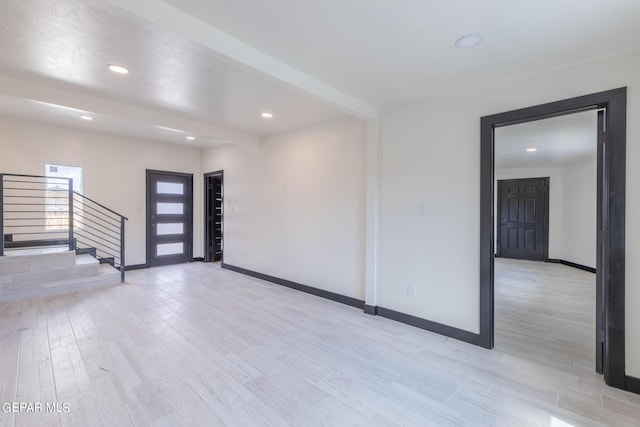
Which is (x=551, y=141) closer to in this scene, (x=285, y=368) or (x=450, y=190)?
(x=450, y=190)

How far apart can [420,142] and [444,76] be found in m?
0.75

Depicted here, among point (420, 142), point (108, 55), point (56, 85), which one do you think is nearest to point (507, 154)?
point (420, 142)

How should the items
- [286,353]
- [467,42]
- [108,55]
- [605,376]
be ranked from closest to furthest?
[467,42] → [605,376] → [108,55] → [286,353]

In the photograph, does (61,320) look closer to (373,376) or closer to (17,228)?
(17,228)

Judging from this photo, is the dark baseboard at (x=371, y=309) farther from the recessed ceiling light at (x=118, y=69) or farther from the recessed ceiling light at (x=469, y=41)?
the recessed ceiling light at (x=118, y=69)

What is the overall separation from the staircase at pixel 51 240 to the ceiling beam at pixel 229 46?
3.91 m

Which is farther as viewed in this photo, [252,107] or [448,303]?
[252,107]

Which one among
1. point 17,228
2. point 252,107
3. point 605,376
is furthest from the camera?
point 17,228

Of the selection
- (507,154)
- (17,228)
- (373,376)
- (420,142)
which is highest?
(507,154)

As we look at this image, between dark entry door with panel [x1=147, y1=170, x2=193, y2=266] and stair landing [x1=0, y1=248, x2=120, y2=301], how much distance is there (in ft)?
5.02

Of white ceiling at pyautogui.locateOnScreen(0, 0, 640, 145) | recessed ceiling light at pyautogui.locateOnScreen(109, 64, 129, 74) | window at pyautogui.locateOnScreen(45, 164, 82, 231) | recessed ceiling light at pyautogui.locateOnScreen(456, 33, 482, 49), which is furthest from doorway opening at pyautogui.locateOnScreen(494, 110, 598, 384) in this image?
window at pyautogui.locateOnScreen(45, 164, 82, 231)

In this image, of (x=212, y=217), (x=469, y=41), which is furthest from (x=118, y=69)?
(x=212, y=217)

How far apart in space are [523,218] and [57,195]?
10.4m

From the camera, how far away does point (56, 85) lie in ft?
10.1
